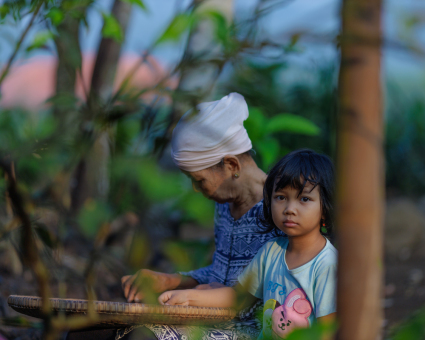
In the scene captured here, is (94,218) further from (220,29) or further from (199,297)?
(199,297)

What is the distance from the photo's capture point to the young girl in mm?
1678

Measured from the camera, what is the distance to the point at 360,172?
618 millimetres

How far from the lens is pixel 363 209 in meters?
0.61

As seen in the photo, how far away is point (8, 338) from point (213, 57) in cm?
182

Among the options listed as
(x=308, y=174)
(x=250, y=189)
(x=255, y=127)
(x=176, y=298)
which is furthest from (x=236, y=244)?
(x=255, y=127)

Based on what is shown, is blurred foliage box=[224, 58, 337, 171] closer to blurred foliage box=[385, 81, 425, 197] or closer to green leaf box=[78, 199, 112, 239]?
green leaf box=[78, 199, 112, 239]

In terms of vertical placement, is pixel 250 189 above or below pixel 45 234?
above

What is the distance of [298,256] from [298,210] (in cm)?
21

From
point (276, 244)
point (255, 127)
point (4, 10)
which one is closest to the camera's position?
point (4, 10)

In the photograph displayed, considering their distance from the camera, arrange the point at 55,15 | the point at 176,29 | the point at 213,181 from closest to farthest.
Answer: the point at 176,29, the point at 55,15, the point at 213,181

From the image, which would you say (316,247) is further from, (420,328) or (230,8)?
(230,8)

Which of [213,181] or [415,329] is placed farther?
[213,181]

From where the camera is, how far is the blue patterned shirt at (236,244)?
6.95 feet

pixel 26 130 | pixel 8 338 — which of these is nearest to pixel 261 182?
pixel 26 130
